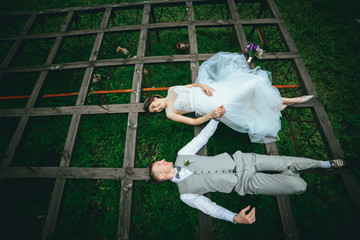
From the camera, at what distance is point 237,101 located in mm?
2639

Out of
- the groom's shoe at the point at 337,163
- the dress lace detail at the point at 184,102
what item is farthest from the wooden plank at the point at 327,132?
the dress lace detail at the point at 184,102

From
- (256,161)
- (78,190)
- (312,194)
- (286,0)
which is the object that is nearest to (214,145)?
(256,161)

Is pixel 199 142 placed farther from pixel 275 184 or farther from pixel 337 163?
pixel 337 163

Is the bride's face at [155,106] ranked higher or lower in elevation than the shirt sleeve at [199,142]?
higher

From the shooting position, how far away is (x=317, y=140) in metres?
3.84

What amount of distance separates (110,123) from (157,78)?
6.46ft

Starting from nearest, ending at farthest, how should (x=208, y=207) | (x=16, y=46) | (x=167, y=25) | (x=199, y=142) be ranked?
1. (x=208, y=207)
2. (x=199, y=142)
3. (x=167, y=25)
4. (x=16, y=46)

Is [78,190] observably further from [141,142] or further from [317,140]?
[317,140]

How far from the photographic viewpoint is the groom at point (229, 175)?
2147 mm

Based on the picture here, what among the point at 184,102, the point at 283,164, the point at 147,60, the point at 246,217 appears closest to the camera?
the point at 246,217

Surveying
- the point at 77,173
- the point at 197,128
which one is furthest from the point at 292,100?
the point at 77,173

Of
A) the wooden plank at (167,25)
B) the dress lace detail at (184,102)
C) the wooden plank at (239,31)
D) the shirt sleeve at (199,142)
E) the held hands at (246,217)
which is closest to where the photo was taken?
the held hands at (246,217)

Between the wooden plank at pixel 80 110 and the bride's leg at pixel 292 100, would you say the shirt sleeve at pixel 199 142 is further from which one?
the bride's leg at pixel 292 100

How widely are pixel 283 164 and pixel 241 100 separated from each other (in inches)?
46.0
